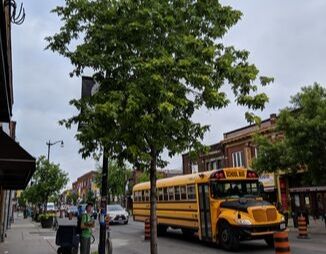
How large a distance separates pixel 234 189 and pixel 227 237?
214cm

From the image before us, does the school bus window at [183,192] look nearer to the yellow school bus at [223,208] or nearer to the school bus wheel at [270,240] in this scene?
the yellow school bus at [223,208]

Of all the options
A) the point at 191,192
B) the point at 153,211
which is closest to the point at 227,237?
the point at 191,192

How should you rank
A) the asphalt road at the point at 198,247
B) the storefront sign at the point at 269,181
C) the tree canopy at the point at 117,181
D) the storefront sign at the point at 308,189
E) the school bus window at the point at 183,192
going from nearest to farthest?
the asphalt road at the point at 198,247 → the school bus window at the point at 183,192 → the storefront sign at the point at 308,189 → the storefront sign at the point at 269,181 → the tree canopy at the point at 117,181

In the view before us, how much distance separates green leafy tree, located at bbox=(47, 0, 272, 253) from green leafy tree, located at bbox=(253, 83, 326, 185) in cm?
1302

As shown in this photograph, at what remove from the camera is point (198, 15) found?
9.88 m

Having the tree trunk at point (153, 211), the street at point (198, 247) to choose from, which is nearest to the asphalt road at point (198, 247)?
the street at point (198, 247)

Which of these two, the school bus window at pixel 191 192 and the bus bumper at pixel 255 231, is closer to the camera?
the bus bumper at pixel 255 231

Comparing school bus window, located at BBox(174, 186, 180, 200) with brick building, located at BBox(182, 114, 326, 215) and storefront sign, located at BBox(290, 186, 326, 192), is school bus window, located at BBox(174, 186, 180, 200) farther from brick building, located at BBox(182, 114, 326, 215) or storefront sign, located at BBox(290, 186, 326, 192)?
storefront sign, located at BBox(290, 186, 326, 192)

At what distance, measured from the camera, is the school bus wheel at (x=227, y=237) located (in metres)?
15.5

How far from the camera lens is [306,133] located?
21828 millimetres

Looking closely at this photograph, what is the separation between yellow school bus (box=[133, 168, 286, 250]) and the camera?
1538 centimetres

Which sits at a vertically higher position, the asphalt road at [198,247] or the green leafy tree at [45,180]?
the green leafy tree at [45,180]

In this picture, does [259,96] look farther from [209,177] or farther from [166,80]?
[209,177]

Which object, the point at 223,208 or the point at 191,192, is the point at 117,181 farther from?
the point at 223,208
